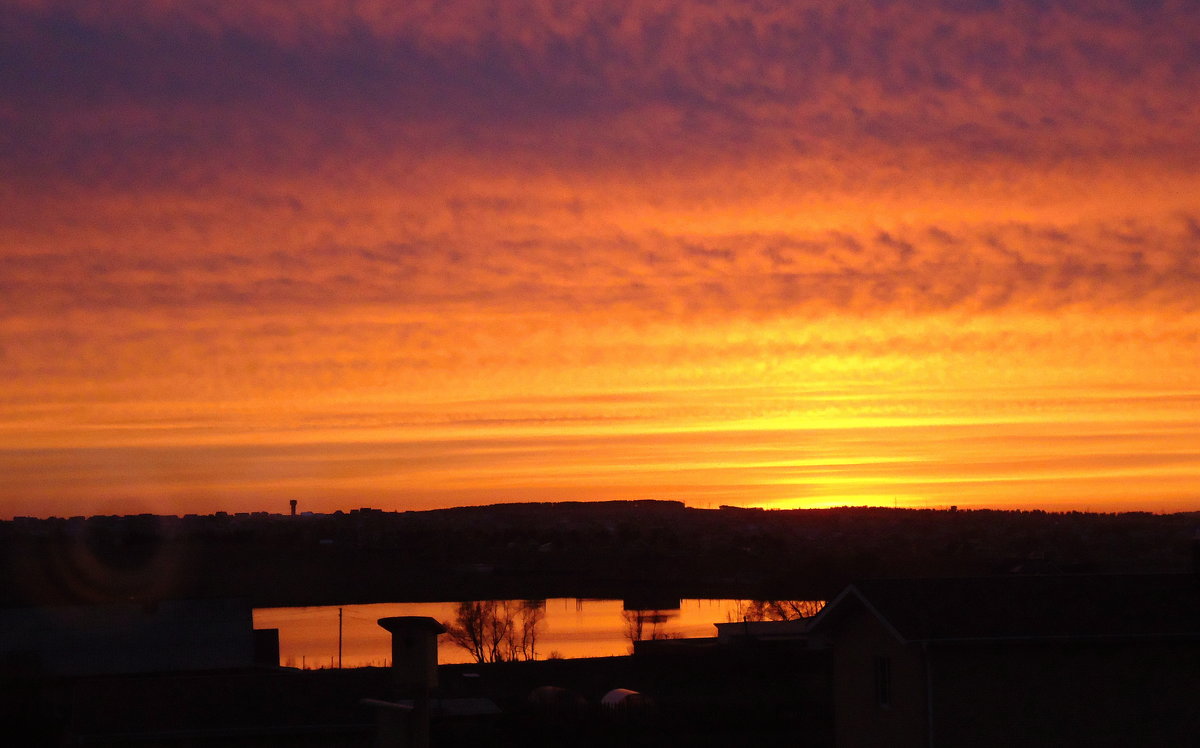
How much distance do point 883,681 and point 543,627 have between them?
60.4m

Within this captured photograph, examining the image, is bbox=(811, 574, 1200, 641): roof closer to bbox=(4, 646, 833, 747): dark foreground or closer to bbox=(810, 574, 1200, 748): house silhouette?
bbox=(810, 574, 1200, 748): house silhouette

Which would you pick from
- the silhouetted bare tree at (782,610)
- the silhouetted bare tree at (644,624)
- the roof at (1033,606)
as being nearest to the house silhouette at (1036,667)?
the roof at (1033,606)

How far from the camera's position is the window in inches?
923

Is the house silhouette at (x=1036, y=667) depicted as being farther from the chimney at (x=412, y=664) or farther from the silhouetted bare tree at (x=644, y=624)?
the silhouetted bare tree at (x=644, y=624)

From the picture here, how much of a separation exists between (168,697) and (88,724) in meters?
1.92

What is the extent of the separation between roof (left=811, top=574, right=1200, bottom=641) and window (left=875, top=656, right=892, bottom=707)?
3.85 ft

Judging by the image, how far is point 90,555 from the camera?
112m

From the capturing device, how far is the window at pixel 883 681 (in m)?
23.5

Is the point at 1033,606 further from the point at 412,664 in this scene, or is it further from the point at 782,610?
the point at 782,610

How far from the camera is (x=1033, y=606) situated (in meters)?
23.1

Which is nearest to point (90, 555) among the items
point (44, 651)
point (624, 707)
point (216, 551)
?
point (216, 551)

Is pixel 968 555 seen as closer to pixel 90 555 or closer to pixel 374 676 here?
pixel 90 555

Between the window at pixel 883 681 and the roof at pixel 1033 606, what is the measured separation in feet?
3.85

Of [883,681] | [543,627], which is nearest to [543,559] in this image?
[543,627]
